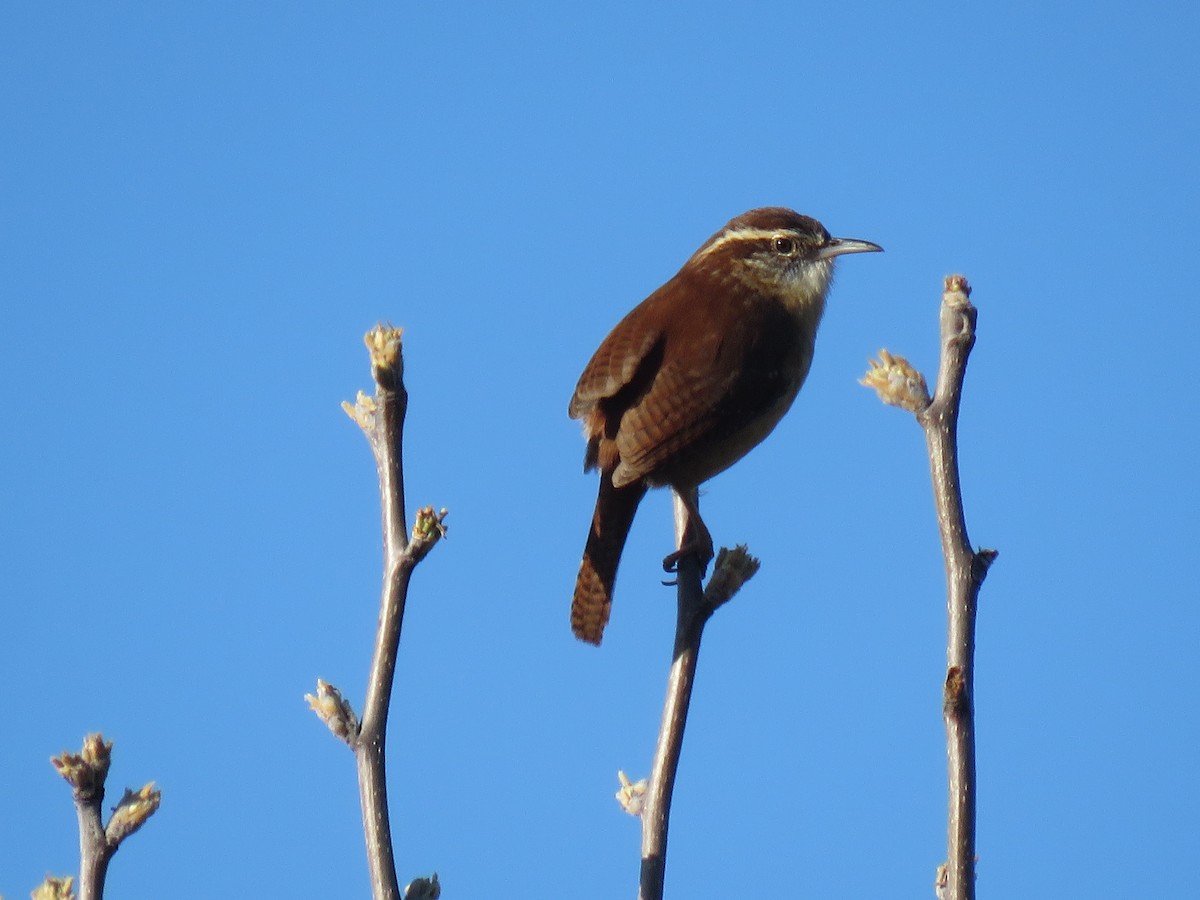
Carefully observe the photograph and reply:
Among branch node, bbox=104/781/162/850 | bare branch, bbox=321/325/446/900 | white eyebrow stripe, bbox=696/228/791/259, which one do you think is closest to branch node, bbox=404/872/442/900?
bare branch, bbox=321/325/446/900

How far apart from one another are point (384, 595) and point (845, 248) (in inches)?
151

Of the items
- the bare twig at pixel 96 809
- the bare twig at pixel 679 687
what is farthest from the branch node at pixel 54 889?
the bare twig at pixel 679 687

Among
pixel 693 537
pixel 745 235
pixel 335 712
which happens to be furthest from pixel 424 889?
pixel 745 235

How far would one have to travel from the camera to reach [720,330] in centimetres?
485

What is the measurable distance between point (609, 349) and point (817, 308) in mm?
1243

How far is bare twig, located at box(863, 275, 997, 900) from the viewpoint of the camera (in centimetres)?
203

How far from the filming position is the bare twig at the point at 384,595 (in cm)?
212

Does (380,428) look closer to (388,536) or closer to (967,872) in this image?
(388,536)

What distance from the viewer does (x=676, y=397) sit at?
181 inches

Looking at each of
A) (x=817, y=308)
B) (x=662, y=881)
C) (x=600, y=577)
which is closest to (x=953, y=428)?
(x=662, y=881)

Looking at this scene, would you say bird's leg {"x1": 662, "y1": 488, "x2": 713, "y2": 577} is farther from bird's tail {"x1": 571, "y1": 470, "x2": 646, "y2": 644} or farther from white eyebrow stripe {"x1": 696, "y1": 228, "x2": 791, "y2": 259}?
white eyebrow stripe {"x1": 696, "y1": 228, "x2": 791, "y2": 259}

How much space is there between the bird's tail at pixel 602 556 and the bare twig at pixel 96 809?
2.24 meters

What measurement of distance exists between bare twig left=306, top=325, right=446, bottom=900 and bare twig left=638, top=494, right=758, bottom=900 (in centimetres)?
39

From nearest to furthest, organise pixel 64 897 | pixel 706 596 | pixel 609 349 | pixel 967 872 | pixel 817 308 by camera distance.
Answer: pixel 967 872 → pixel 64 897 → pixel 706 596 → pixel 609 349 → pixel 817 308
